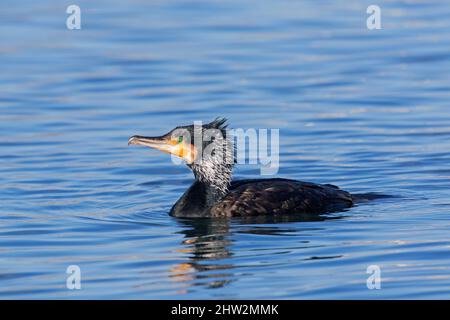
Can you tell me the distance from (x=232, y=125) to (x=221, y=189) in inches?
214

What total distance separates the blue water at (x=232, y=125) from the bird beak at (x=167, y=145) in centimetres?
75

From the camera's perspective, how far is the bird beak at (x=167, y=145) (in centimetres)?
1371

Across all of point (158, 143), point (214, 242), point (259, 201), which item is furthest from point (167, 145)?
point (214, 242)

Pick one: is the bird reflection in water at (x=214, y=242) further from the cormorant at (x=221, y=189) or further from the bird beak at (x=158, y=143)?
the bird beak at (x=158, y=143)

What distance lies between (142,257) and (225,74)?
1158cm

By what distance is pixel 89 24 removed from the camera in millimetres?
28031

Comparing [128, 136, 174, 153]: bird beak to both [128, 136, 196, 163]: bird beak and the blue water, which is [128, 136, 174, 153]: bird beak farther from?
the blue water

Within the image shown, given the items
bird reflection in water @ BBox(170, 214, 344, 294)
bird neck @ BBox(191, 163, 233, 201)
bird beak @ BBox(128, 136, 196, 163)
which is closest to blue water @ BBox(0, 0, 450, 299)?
bird reflection in water @ BBox(170, 214, 344, 294)

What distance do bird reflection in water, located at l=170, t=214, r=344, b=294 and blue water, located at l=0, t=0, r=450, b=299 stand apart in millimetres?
34

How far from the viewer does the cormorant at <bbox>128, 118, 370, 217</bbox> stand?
13844 mm

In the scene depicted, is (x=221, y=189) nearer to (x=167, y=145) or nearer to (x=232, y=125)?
(x=167, y=145)

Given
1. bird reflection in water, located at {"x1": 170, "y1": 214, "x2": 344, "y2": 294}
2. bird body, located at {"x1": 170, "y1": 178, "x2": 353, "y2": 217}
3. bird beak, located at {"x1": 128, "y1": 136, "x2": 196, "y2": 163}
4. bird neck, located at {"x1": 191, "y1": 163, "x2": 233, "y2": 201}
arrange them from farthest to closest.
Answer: bird neck, located at {"x1": 191, "y1": 163, "x2": 233, "y2": 201}, bird body, located at {"x1": 170, "y1": 178, "x2": 353, "y2": 217}, bird beak, located at {"x1": 128, "y1": 136, "x2": 196, "y2": 163}, bird reflection in water, located at {"x1": 170, "y1": 214, "x2": 344, "y2": 294}

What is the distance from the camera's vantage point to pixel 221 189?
14.0 meters
